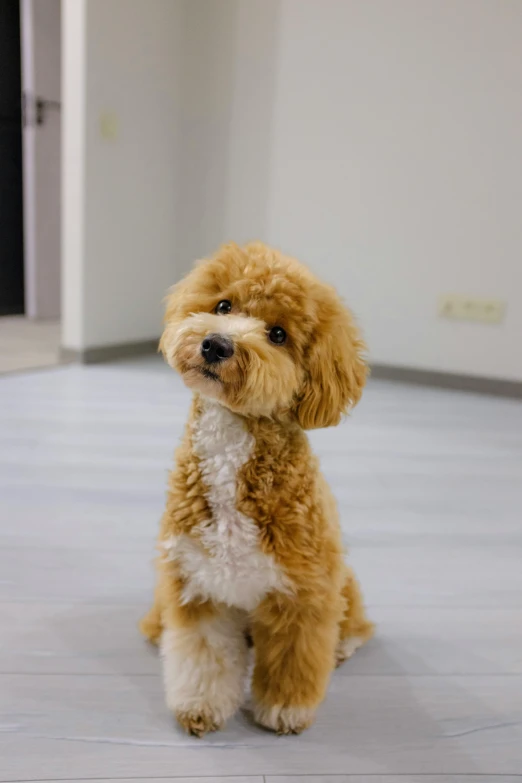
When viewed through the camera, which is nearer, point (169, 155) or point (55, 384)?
point (55, 384)

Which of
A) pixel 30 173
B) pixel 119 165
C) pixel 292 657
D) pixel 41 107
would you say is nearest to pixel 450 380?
pixel 119 165

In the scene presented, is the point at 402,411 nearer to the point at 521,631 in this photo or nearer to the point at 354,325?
the point at 521,631

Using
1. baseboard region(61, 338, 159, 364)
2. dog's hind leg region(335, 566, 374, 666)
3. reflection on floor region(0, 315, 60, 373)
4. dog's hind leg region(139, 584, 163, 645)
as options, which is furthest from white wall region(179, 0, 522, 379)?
dog's hind leg region(139, 584, 163, 645)

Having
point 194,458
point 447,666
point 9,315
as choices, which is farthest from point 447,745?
point 9,315

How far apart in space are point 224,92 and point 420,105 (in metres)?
1.03

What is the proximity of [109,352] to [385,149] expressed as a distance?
66.9 inches

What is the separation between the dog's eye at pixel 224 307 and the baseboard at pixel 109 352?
2.38 metres

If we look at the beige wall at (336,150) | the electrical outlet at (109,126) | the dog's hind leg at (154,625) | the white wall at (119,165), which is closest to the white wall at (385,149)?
the beige wall at (336,150)

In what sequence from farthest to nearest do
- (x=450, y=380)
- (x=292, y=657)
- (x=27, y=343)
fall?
1. (x=27, y=343)
2. (x=450, y=380)
3. (x=292, y=657)

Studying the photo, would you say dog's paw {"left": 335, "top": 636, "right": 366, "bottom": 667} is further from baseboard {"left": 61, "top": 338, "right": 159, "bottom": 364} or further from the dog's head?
baseboard {"left": 61, "top": 338, "right": 159, "bottom": 364}

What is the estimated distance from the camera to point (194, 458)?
0.87 meters

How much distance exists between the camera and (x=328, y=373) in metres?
0.82

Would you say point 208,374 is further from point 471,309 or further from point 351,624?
point 471,309

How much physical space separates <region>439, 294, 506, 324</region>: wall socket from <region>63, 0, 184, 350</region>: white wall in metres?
1.54
